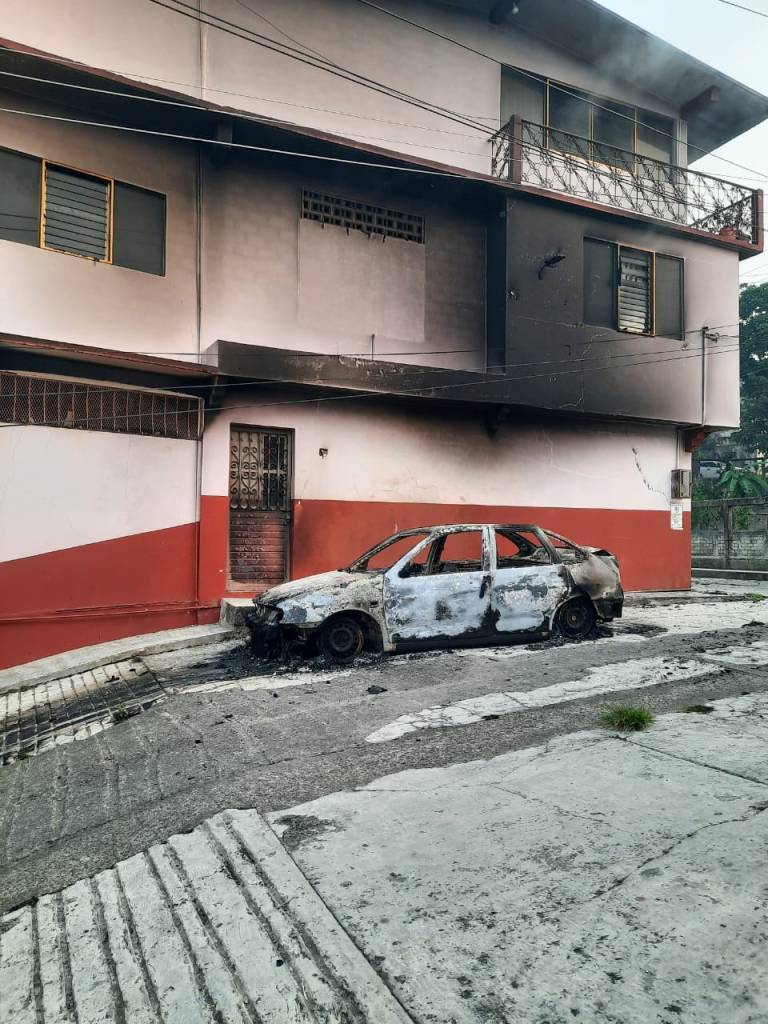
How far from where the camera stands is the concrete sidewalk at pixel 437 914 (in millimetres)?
2207

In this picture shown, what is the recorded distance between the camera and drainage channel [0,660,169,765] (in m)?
5.67

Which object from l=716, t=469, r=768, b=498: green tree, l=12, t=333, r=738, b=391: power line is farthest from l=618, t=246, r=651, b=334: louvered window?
l=716, t=469, r=768, b=498: green tree

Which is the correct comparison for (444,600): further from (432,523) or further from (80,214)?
(80,214)

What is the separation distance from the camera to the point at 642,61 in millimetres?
13477

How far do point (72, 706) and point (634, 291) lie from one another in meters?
11.9

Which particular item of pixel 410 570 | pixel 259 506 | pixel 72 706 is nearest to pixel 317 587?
pixel 410 570

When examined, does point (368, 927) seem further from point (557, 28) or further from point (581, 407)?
point (557, 28)

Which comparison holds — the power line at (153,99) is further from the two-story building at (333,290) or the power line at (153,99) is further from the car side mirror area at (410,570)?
the car side mirror area at (410,570)

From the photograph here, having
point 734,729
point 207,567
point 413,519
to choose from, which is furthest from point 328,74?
point 734,729

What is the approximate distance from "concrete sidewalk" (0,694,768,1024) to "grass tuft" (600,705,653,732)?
0.81m

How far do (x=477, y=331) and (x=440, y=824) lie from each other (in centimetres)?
1023

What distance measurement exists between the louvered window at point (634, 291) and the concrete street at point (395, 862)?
8879 millimetres

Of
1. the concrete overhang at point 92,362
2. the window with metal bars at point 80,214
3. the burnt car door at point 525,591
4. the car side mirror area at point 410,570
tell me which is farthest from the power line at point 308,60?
the car side mirror area at point 410,570

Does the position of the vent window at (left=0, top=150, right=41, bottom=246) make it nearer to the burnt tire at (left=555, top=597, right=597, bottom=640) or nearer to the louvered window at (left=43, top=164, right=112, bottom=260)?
the louvered window at (left=43, top=164, right=112, bottom=260)
